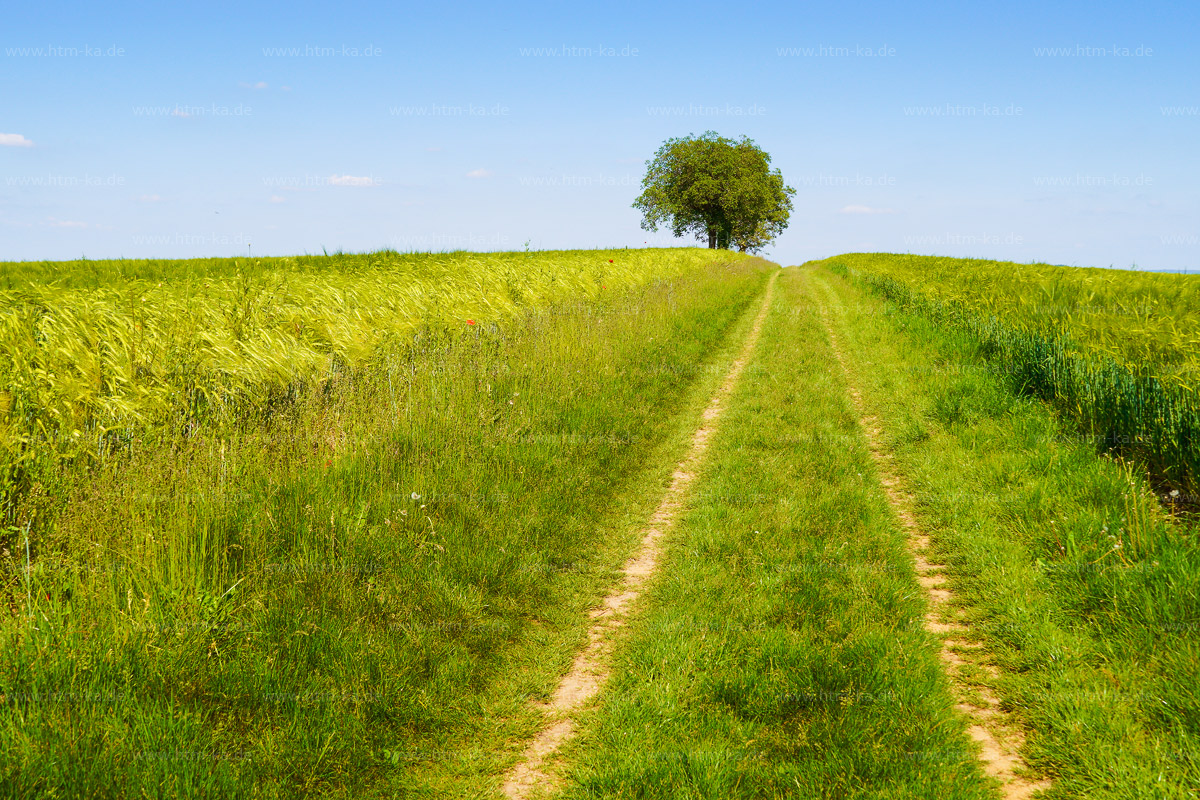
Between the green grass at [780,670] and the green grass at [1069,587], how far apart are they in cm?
43

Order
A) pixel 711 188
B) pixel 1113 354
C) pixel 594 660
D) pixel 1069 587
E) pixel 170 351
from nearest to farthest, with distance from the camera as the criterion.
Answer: pixel 594 660, pixel 1069 587, pixel 170 351, pixel 1113 354, pixel 711 188

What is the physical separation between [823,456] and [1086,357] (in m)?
3.36

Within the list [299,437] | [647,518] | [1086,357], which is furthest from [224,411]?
[1086,357]

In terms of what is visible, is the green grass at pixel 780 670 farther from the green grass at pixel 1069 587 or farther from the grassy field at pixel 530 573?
the green grass at pixel 1069 587

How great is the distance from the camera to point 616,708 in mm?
3297

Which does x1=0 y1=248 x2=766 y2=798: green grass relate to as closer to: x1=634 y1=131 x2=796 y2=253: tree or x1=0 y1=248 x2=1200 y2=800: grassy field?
x1=0 y1=248 x2=1200 y2=800: grassy field

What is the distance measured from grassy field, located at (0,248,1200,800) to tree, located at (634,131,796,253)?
2064 inches

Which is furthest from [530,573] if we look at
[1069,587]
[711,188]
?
[711,188]

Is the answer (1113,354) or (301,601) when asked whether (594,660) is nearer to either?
(301,601)

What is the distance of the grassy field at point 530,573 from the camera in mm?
2828

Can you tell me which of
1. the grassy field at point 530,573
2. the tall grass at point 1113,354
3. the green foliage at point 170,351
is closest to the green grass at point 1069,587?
the grassy field at point 530,573

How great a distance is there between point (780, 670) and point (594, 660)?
3.54 ft

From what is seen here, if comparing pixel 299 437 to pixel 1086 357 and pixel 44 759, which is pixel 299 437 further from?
pixel 1086 357

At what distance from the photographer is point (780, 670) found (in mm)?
3467
